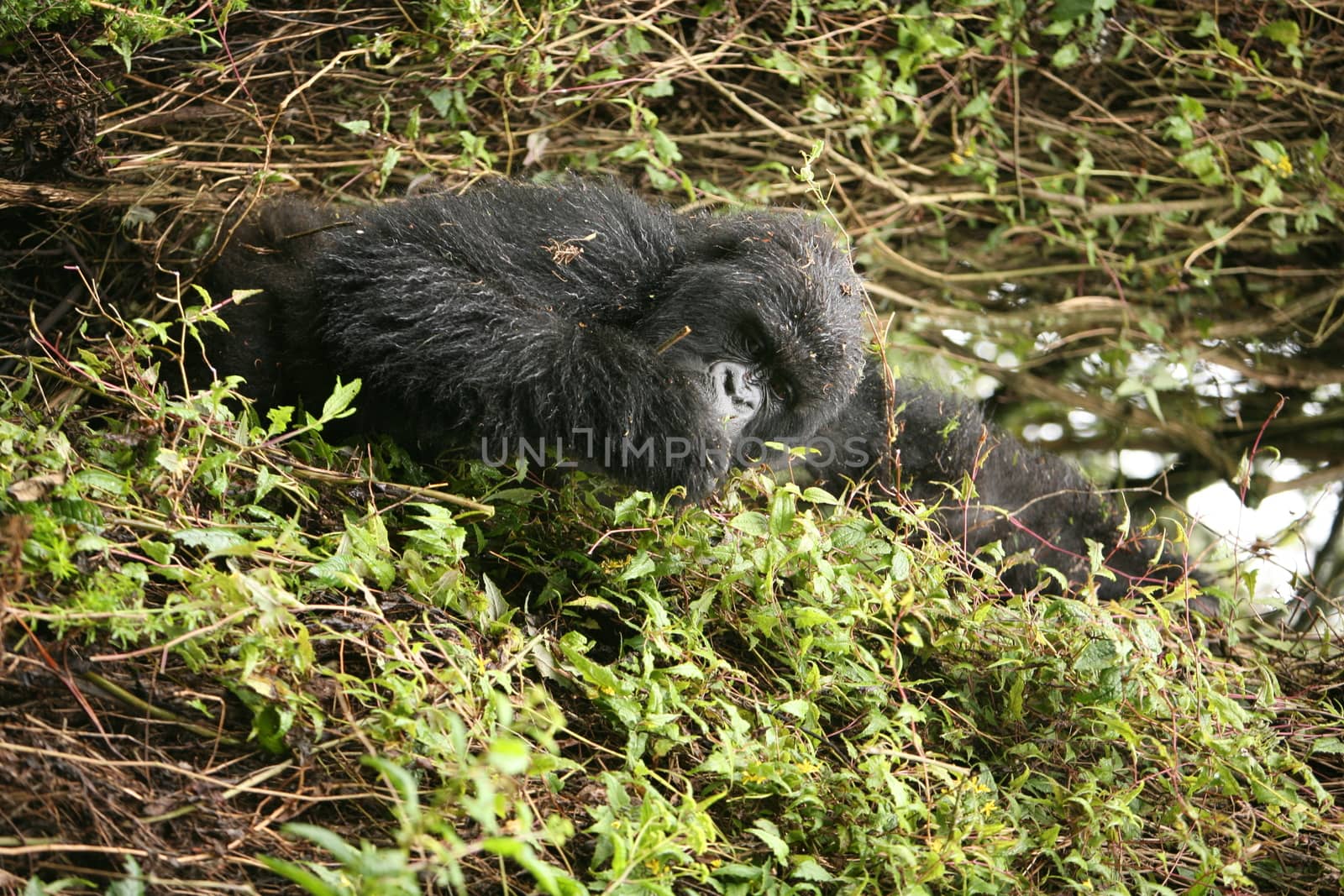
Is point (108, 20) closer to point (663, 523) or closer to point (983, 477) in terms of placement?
point (663, 523)

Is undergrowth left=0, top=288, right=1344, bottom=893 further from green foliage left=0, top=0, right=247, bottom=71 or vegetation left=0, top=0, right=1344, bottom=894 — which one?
green foliage left=0, top=0, right=247, bottom=71

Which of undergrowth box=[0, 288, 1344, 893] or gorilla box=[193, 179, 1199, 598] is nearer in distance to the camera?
undergrowth box=[0, 288, 1344, 893]

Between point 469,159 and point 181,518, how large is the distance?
1.73 metres

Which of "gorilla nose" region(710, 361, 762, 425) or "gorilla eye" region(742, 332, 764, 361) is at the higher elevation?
"gorilla eye" region(742, 332, 764, 361)

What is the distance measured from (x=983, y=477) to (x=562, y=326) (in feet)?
5.53

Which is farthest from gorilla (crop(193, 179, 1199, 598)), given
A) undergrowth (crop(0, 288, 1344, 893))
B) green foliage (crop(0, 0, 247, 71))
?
green foliage (crop(0, 0, 247, 71))

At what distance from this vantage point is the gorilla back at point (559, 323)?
8.05 feet

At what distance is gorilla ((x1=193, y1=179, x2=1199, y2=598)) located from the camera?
246 cm

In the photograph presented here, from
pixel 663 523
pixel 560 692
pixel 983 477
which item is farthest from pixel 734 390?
pixel 983 477

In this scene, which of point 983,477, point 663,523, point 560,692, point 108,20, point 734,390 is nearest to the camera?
point 560,692

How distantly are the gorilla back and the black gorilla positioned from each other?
0.47 meters

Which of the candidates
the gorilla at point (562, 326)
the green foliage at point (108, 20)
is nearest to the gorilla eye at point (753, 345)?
the gorilla at point (562, 326)

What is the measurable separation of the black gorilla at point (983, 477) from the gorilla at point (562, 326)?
0.37m

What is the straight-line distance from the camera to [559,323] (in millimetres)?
2541
